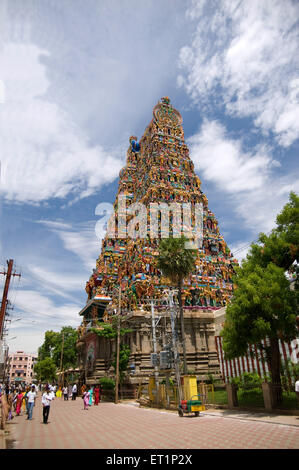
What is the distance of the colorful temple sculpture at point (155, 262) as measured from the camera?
34125 mm

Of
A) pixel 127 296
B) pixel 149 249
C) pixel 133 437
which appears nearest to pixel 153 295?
pixel 127 296

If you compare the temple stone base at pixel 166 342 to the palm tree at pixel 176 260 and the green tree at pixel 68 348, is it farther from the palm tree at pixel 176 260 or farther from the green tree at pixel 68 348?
the green tree at pixel 68 348

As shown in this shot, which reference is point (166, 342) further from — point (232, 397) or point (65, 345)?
point (65, 345)

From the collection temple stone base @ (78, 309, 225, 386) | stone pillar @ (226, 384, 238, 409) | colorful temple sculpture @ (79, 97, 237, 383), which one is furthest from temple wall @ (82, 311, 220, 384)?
stone pillar @ (226, 384, 238, 409)

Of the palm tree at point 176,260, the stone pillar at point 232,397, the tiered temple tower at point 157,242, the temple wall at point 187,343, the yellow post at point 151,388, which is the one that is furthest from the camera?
the tiered temple tower at point 157,242

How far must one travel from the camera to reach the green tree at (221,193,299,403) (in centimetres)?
1628

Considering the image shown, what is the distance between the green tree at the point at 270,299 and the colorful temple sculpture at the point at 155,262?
12.3 metres

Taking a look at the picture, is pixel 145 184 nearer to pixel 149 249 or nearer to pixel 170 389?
pixel 149 249

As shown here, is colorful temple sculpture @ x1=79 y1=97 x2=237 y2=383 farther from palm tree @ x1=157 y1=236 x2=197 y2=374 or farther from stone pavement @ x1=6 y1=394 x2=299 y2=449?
stone pavement @ x1=6 y1=394 x2=299 y2=449

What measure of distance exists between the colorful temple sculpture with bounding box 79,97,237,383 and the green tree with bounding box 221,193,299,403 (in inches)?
484

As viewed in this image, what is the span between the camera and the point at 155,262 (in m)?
40.8

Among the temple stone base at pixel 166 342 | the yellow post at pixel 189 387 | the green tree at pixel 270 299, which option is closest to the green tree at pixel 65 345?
the temple stone base at pixel 166 342

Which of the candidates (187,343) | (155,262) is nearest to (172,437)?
(187,343)

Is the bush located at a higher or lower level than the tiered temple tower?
lower
